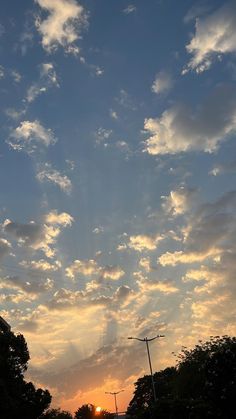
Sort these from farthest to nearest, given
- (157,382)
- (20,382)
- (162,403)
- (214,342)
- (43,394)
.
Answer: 1. (157,382)
2. (214,342)
3. (43,394)
4. (20,382)
5. (162,403)

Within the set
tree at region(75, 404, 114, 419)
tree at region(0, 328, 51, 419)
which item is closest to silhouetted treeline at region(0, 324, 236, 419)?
tree at region(0, 328, 51, 419)

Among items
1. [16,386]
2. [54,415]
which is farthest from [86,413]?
[16,386]

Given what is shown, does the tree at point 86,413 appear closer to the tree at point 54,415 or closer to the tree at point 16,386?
the tree at point 54,415

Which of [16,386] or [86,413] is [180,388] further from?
[86,413]

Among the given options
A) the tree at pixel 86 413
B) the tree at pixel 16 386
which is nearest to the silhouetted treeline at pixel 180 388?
the tree at pixel 16 386

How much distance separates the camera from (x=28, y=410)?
47031 millimetres

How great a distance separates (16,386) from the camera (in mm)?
45281

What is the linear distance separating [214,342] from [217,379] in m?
31.9

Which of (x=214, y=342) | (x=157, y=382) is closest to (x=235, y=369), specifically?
(x=214, y=342)

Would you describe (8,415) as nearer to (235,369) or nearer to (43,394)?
(43,394)

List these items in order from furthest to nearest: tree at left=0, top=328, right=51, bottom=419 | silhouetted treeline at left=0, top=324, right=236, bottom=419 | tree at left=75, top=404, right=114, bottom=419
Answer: tree at left=75, top=404, right=114, bottom=419 → tree at left=0, top=328, right=51, bottom=419 → silhouetted treeline at left=0, top=324, right=236, bottom=419

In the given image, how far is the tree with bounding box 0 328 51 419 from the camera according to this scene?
141ft

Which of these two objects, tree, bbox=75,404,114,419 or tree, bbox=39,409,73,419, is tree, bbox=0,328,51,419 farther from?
tree, bbox=75,404,114,419

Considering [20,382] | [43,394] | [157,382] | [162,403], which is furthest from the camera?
[157,382]
